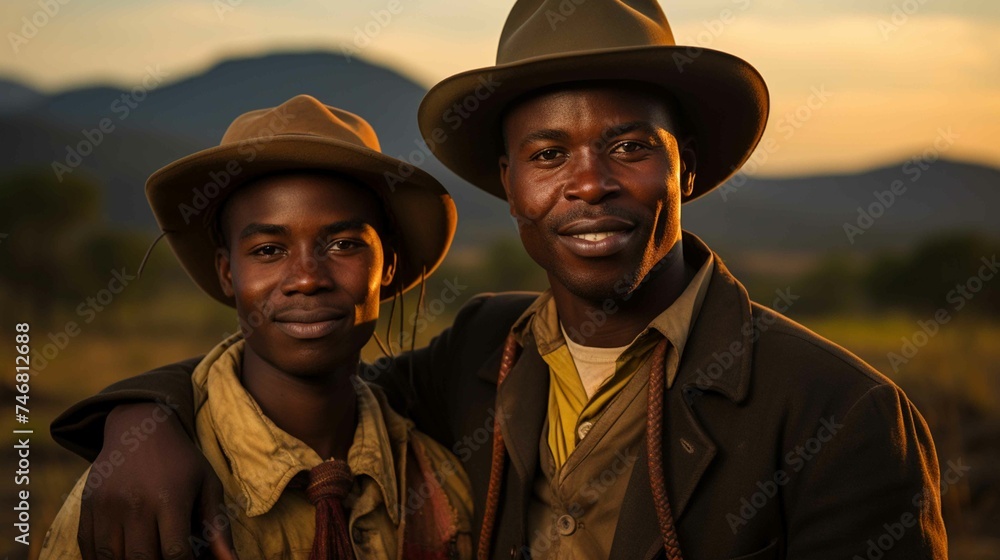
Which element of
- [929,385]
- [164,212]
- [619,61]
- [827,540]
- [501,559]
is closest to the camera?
[827,540]

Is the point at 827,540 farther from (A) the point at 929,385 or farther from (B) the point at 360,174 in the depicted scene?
(A) the point at 929,385

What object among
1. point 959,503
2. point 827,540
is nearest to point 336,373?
point 827,540

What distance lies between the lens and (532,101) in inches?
122

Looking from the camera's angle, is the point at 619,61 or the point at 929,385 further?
the point at 929,385

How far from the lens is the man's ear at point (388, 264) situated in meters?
3.31

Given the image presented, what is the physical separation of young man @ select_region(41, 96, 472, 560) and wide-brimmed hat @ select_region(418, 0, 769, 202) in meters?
0.30

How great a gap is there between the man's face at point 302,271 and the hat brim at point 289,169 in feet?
0.31

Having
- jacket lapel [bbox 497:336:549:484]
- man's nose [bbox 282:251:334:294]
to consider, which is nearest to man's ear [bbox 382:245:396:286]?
man's nose [bbox 282:251:334:294]

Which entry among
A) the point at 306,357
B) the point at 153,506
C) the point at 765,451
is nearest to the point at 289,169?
the point at 306,357

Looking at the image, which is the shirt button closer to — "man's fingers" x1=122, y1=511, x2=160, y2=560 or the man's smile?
the man's smile

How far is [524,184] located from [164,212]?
127cm

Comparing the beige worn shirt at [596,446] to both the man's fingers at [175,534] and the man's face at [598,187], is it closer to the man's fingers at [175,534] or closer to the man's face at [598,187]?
the man's face at [598,187]

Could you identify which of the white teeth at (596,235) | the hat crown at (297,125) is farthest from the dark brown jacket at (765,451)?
the hat crown at (297,125)

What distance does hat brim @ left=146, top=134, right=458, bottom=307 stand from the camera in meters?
2.98
